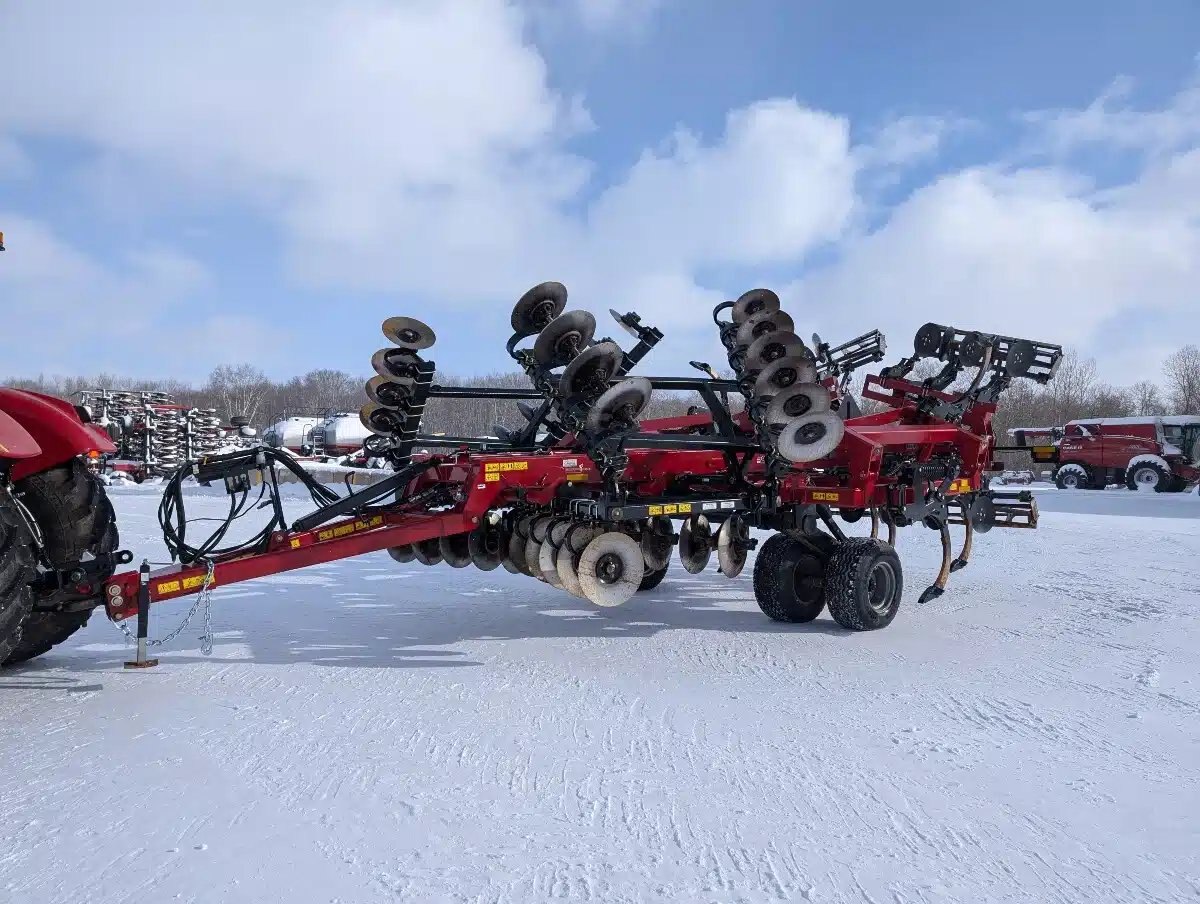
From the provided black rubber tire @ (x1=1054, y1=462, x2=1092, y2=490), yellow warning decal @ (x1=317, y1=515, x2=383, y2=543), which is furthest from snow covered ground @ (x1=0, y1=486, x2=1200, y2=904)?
black rubber tire @ (x1=1054, y1=462, x2=1092, y2=490)

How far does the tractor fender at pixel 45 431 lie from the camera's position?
4.26 metres

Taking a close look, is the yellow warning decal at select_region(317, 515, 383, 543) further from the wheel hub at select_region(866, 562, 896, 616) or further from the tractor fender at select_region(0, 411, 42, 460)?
the wheel hub at select_region(866, 562, 896, 616)

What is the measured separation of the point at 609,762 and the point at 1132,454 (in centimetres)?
2700

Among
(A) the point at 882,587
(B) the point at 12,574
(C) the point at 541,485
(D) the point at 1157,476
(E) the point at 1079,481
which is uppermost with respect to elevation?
(C) the point at 541,485

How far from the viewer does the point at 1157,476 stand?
80.9 ft

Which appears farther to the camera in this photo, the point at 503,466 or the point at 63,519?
the point at 503,466

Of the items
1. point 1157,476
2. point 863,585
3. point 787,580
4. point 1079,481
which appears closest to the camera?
point 863,585

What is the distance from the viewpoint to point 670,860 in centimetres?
266

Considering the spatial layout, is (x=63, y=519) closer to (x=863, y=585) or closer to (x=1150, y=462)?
(x=863, y=585)

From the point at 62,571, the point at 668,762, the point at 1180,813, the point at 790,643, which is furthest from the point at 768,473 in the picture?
the point at 62,571

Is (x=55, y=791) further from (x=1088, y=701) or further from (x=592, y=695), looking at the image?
(x=1088, y=701)

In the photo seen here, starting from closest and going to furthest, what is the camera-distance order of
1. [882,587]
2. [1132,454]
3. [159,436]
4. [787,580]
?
[882,587] → [787,580] → [1132,454] → [159,436]

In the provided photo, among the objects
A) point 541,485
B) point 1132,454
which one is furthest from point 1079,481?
point 541,485

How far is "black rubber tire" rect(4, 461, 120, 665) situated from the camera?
14.6ft
